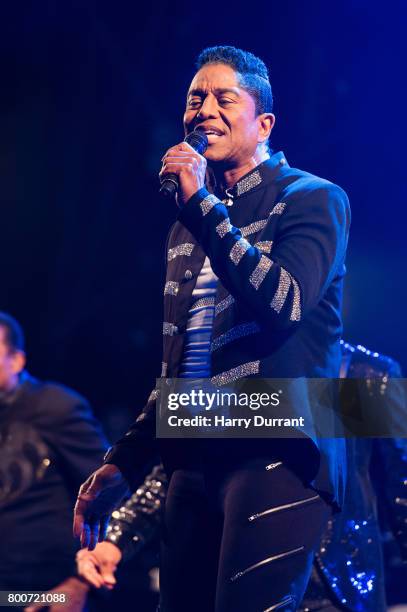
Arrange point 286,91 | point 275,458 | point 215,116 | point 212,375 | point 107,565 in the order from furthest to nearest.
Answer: point 286,91 → point 107,565 → point 215,116 → point 212,375 → point 275,458

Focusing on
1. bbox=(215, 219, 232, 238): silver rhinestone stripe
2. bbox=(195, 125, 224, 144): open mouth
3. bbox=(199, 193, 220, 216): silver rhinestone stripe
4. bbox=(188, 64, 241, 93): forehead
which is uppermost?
bbox=(188, 64, 241, 93): forehead

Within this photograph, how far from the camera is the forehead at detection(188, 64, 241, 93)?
1919 mm

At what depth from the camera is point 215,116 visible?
6.19ft

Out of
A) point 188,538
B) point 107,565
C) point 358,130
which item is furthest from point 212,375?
point 358,130

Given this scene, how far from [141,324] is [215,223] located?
12.4 ft

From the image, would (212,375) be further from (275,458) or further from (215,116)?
(215,116)

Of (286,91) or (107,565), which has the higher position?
(286,91)

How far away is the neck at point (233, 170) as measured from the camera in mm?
1936

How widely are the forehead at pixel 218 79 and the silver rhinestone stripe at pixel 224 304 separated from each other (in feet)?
1.71

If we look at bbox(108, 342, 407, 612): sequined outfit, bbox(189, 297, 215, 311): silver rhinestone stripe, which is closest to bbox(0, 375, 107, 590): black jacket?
bbox(108, 342, 407, 612): sequined outfit

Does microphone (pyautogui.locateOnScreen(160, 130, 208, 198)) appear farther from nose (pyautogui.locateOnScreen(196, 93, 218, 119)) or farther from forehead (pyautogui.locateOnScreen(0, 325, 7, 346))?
forehead (pyautogui.locateOnScreen(0, 325, 7, 346))

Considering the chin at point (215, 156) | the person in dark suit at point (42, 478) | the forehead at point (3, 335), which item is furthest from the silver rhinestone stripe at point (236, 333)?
the forehead at point (3, 335)

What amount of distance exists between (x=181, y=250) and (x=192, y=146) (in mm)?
273

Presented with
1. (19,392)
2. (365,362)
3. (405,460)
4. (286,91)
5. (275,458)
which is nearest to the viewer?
(275,458)
